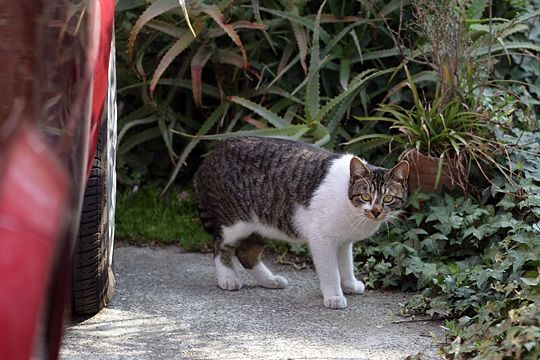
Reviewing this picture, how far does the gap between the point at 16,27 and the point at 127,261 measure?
3.67 meters

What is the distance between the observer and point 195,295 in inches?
188

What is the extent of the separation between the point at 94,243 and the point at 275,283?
1.38m

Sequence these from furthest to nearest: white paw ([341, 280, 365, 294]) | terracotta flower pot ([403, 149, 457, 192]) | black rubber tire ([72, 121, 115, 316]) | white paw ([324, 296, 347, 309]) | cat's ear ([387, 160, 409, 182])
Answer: terracotta flower pot ([403, 149, 457, 192]) → white paw ([341, 280, 365, 294]) → cat's ear ([387, 160, 409, 182]) → white paw ([324, 296, 347, 309]) → black rubber tire ([72, 121, 115, 316])

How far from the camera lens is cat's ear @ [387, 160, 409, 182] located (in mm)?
4727

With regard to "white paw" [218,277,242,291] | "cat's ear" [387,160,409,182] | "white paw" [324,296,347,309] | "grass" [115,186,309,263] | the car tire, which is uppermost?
the car tire

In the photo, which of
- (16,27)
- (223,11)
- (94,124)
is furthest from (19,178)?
(223,11)

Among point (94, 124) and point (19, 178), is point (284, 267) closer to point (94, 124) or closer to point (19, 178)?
point (94, 124)

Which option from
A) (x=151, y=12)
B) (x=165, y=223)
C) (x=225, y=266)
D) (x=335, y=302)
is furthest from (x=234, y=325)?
(x=151, y=12)

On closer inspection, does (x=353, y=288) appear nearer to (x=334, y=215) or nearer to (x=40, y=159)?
(x=334, y=215)

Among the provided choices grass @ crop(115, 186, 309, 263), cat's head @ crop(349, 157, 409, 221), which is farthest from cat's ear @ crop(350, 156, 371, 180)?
grass @ crop(115, 186, 309, 263)

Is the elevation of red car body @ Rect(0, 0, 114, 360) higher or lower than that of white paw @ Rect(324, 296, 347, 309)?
higher

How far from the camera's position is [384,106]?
5500mm

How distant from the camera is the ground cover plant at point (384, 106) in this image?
4922 mm

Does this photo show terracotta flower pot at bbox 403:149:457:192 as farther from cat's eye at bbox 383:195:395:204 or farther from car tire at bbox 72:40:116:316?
car tire at bbox 72:40:116:316
